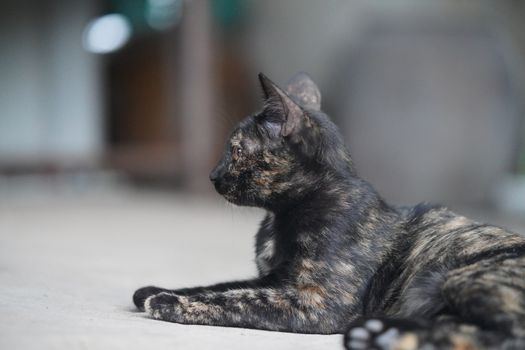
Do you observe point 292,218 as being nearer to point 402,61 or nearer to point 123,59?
point 402,61

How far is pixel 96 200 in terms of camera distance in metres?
9.59

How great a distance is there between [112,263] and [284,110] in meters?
1.97

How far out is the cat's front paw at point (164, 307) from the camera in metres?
3.38

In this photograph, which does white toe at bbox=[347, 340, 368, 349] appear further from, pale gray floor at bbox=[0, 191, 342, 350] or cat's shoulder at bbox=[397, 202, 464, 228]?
cat's shoulder at bbox=[397, 202, 464, 228]

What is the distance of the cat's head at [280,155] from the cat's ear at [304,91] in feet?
1.43

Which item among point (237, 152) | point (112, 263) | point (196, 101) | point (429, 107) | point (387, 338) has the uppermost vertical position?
point (237, 152)

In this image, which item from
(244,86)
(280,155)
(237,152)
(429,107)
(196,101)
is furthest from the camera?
(244,86)

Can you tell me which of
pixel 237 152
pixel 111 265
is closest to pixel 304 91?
pixel 237 152

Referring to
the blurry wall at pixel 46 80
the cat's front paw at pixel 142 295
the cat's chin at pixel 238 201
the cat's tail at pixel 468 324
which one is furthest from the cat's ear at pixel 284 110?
the blurry wall at pixel 46 80

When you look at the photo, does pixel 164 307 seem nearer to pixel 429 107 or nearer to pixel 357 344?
pixel 357 344

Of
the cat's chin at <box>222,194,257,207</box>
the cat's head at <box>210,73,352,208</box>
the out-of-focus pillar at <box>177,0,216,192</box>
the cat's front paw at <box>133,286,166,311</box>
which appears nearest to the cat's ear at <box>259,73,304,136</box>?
the cat's head at <box>210,73,352,208</box>

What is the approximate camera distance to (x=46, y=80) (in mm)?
10969

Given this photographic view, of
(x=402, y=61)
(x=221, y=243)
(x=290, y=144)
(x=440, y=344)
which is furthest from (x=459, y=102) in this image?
(x=440, y=344)

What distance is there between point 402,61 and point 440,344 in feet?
20.8
